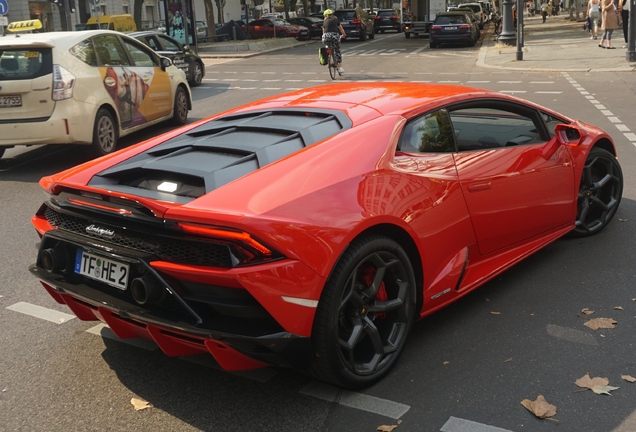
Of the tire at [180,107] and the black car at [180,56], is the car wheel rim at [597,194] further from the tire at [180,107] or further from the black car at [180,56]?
the black car at [180,56]

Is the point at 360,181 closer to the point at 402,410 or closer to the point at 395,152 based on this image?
the point at 395,152

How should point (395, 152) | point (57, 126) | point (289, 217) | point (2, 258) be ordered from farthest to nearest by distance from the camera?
point (57, 126), point (2, 258), point (395, 152), point (289, 217)

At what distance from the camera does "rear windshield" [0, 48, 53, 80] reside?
931cm

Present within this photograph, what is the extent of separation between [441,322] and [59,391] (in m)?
2.10

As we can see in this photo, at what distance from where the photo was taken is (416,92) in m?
4.66

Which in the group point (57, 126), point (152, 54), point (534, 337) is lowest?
point (534, 337)

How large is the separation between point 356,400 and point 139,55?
8.99 metres

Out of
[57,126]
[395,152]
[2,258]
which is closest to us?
[395,152]

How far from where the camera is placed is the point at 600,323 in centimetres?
440

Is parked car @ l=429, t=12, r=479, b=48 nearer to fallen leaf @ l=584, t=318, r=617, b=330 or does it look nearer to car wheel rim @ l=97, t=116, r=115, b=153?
car wheel rim @ l=97, t=116, r=115, b=153

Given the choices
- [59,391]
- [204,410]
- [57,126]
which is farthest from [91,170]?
[57,126]

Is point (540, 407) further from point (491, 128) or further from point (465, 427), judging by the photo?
point (491, 128)

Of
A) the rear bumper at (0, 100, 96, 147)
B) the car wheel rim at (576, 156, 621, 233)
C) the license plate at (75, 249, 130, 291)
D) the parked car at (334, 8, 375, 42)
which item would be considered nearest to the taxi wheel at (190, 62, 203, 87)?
the rear bumper at (0, 100, 96, 147)

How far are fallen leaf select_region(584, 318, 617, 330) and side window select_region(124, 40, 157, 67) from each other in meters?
8.37
